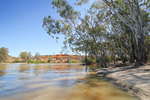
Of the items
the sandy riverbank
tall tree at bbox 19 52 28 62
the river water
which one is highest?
tall tree at bbox 19 52 28 62

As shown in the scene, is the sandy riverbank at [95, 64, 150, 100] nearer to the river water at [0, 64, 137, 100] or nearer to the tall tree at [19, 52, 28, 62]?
the river water at [0, 64, 137, 100]

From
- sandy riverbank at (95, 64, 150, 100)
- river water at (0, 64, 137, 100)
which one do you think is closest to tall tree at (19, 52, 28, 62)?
river water at (0, 64, 137, 100)

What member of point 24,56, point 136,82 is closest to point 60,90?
point 136,82

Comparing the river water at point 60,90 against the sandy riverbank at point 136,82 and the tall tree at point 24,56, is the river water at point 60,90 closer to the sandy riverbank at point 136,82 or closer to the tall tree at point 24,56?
the sandy riverbank at point 136,82

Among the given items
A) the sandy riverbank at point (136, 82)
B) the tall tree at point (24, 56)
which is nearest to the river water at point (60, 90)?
the sandy riverbank at point (136, 82)

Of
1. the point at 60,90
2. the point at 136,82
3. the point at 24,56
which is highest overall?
the point at 24,56

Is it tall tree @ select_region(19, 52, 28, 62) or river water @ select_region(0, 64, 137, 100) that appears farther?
tall tree @ select_region(19, 52, 28, 62)

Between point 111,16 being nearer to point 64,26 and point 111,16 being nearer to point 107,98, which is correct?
point 64,26

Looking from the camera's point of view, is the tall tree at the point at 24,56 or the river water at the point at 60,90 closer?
the river water at the point at 60,90

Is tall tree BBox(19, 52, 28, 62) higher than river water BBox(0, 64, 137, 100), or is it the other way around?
tall tree BBox(19, 52, 28, 62)

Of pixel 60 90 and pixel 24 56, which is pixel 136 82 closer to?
pixel 60 90

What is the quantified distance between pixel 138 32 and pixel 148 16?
597 cm

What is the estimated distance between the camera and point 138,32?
11023mm

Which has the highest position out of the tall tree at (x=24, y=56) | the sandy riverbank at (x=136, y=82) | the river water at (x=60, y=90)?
the tall tree at (x=24, y=56)
